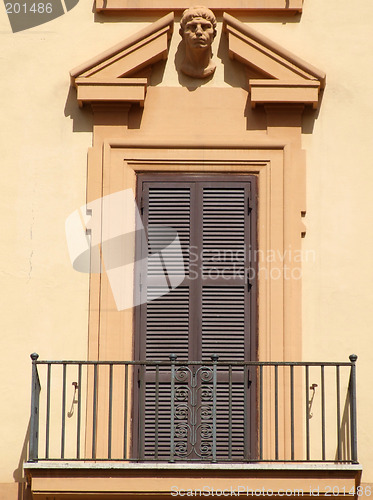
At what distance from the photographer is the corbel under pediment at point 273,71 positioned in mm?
12102

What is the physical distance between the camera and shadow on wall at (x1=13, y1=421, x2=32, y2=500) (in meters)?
11.4

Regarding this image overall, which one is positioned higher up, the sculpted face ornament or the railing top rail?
the sculpted face ornament

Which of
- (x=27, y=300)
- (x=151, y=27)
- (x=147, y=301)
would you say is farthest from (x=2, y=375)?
(x=151, y=27)

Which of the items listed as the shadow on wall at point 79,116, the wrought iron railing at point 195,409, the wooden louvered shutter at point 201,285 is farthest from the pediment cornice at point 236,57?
the wrought iron railing at point 195,409

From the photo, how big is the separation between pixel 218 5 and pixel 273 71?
90 centimetres

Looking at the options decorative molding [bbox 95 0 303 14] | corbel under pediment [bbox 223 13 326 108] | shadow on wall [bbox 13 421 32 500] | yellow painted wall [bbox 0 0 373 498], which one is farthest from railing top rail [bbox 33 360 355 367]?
decorative molding [bbox 95 0 303 14]

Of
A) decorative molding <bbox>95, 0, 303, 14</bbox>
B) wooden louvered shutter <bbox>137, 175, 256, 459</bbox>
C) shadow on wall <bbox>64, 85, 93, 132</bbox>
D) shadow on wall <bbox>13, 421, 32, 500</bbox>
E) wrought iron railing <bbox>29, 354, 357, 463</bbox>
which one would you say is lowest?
shadow on wall <bbox>13, 421, 32, 500</bbox>
